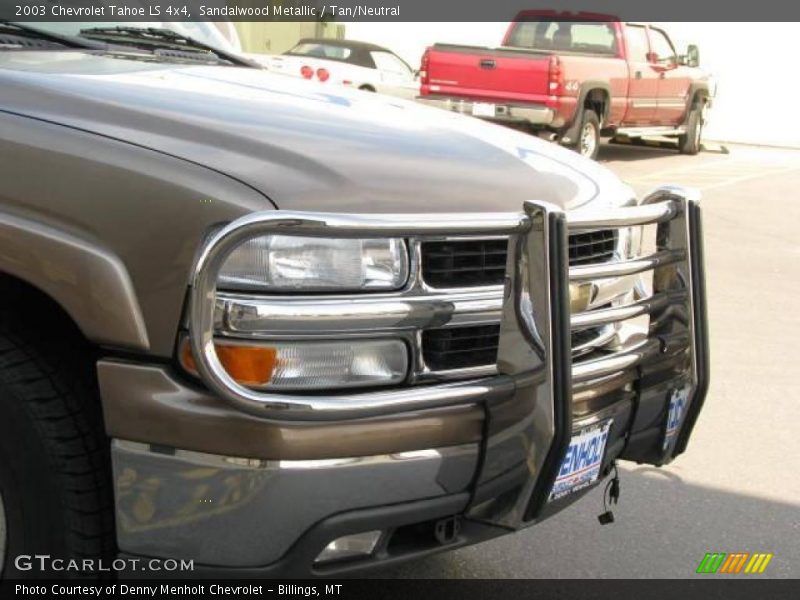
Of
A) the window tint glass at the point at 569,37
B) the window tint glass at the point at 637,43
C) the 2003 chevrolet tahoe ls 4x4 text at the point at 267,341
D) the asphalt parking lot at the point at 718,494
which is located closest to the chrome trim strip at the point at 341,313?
A: the 2003 chevrolet tahoe ls 4x4 text at the point at 267,341

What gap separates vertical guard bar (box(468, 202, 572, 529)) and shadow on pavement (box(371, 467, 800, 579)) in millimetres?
1046

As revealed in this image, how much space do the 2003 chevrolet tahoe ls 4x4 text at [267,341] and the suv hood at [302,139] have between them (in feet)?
0.03

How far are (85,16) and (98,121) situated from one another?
4.89 feet

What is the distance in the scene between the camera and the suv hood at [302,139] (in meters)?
2.59

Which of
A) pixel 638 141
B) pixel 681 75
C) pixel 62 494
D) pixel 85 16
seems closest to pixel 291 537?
pixel 62 494

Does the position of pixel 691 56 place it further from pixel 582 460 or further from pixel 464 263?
pixel 464 263

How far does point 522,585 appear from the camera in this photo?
3580 millimetres

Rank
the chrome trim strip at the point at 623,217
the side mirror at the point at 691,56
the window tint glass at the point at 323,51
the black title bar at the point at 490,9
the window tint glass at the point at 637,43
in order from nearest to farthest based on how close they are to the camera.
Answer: the chrome trim strip at the point at 623,217 → the window tint glass at the point at 637,43 → the side mirror at the point at 691,56 → the window tint glass at the point at 323,51 → the black title bar at the point at 490,9

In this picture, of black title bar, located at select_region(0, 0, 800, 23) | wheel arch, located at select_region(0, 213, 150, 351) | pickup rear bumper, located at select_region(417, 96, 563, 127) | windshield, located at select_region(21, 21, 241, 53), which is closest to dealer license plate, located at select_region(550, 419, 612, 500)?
wheel arch, located at select_region(0, 213, 150, 351)

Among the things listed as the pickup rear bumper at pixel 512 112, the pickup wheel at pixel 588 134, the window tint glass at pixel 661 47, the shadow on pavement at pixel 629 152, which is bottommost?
the shadow on pavement at pixel 629 152

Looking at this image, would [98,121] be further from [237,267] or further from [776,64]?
[776,64]

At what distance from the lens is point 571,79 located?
14.0 m

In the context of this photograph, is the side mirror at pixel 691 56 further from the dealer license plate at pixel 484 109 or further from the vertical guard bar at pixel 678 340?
the vertical guard bar at pixel 678 340

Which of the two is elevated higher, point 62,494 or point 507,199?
point 507,199
